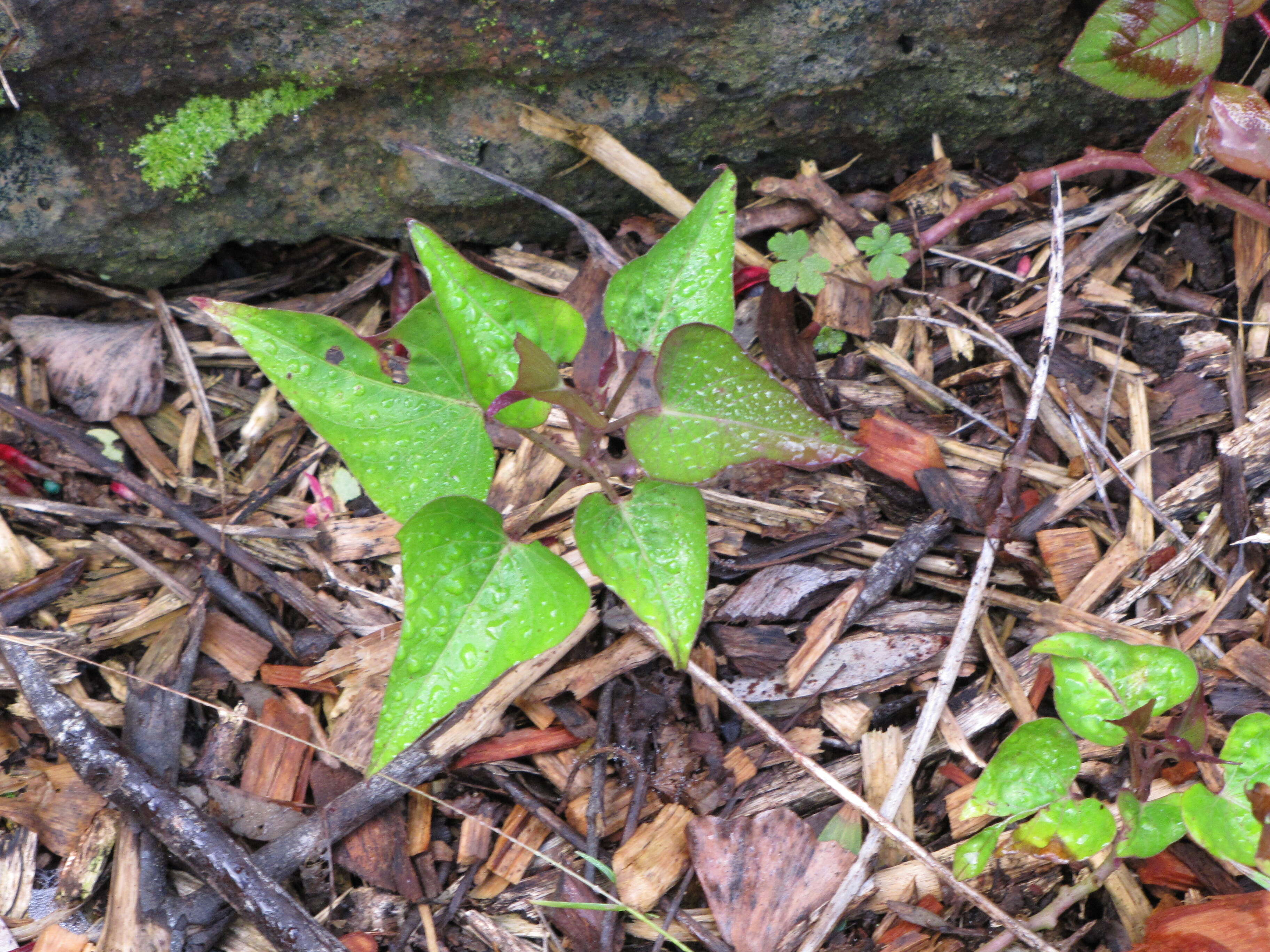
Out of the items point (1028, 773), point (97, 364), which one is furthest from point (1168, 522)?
point (97, 364)

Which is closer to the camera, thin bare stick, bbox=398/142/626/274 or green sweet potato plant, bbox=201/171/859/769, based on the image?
green sweet potato plant, bbox=201/171/859/769

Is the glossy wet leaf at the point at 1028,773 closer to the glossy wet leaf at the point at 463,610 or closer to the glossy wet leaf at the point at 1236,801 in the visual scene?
the glossy wet leaf at the point at 1236,801

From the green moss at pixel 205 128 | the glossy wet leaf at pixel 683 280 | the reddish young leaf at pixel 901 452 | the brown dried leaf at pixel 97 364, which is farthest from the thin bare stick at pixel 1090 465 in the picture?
the brown dried leaf at pixel 97 364

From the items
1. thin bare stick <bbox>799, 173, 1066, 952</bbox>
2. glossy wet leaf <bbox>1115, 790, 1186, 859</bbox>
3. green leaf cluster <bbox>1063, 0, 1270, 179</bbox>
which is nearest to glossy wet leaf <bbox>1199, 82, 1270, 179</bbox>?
green leaf cluster <bbox>1063, 0, 1270, 179</bbox>

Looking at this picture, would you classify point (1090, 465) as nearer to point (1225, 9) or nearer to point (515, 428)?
point (1225, 9)

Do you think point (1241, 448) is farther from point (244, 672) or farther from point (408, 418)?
point (244, 672)

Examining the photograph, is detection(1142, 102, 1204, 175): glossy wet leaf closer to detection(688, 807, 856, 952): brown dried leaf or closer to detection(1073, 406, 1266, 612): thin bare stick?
detection(1073, 406, 1266, 612): thin bare stick

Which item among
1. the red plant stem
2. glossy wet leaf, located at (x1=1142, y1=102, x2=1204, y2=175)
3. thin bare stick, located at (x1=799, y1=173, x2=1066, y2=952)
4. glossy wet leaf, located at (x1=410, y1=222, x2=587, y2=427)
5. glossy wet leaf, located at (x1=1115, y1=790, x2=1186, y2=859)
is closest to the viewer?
glossy wet leaf, located at (x1=410, y1=222, x2=587, y2=427)
